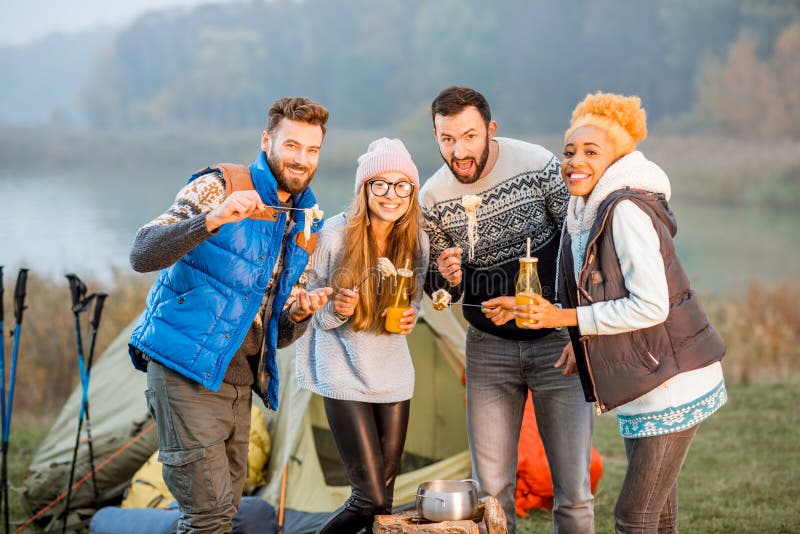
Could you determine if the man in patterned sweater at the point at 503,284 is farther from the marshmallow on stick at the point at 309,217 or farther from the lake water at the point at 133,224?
the lake water at the point at 133,224

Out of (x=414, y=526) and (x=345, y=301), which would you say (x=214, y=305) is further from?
(x=414, y=526)

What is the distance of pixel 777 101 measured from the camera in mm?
19578

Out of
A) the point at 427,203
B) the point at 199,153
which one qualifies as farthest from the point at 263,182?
→ the point at 199,153

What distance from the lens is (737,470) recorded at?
4758 millimetres

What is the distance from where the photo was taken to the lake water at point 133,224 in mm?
17203

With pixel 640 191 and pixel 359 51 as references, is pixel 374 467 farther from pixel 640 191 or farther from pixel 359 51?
pixel 359 51

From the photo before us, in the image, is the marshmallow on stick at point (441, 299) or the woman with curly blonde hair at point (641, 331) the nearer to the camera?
the woman with curly blonde hair at point (641, 331)

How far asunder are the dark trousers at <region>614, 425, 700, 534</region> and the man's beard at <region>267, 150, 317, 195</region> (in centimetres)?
125

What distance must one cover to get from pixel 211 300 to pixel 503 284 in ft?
3.27

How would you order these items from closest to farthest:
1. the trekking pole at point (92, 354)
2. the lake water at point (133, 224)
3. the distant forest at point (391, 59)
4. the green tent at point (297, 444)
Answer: the trekking pole at point (92, 354) → the green tent at point (297, 444) → the lake water at point (133, 224) → the distant forest at point (391, 59)

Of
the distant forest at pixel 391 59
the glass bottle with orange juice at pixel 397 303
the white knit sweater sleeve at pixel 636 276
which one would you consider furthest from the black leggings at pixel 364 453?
the distant forest at pixel 391 59

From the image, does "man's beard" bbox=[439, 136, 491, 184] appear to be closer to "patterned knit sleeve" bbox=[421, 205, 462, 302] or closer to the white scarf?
"patterned knit sleeve" bbox=[421, 205, 462, 302]

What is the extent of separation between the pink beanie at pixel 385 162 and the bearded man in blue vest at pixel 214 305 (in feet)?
0.85

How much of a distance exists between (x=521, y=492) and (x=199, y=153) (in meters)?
20.4
